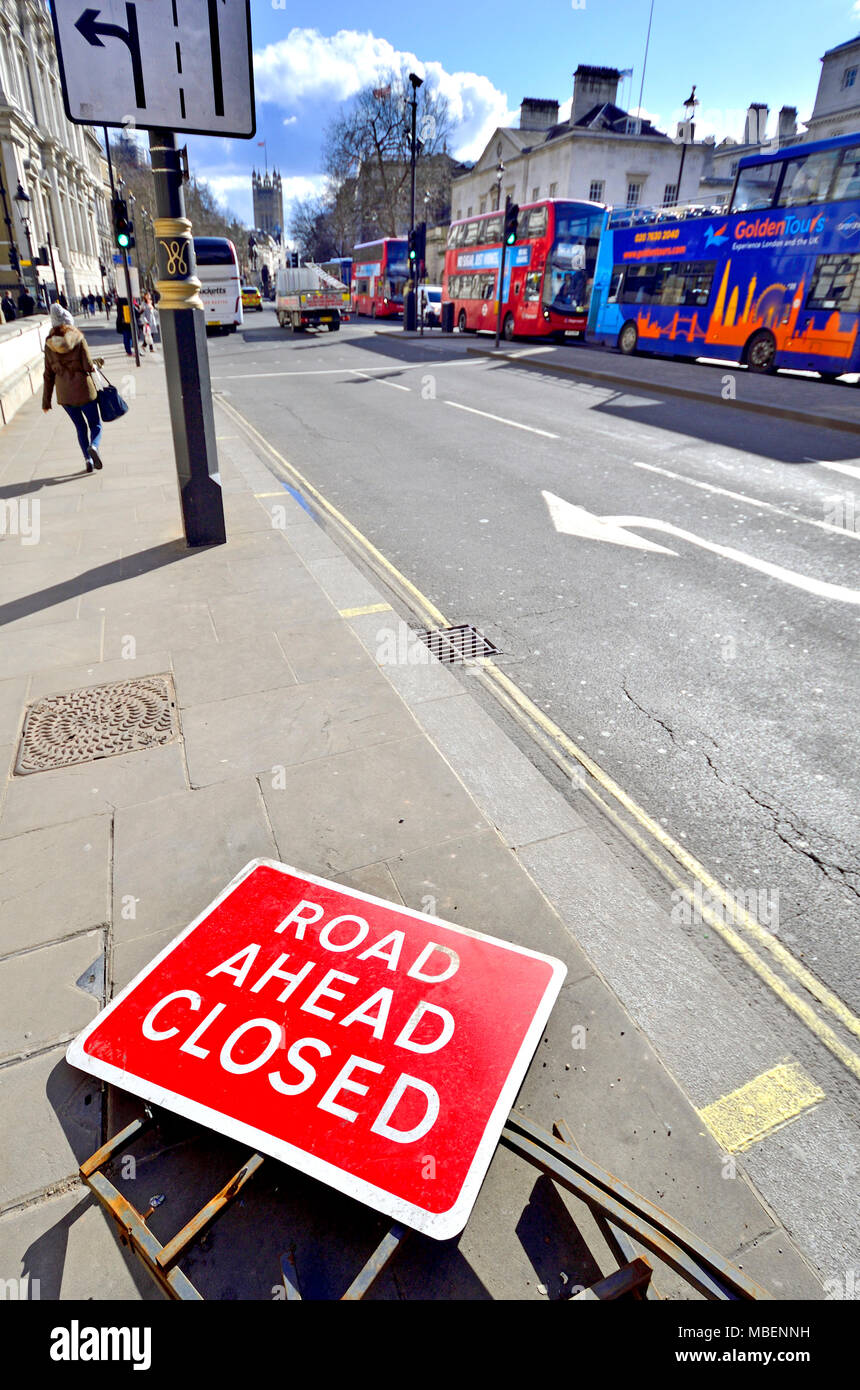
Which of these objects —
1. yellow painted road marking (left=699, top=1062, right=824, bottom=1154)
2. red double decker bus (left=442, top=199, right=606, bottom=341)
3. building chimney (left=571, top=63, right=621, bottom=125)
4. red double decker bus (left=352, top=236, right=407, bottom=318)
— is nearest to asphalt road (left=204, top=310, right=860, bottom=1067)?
yellow painted road marking (left=699, top=1062, right=824, bottom=1154)

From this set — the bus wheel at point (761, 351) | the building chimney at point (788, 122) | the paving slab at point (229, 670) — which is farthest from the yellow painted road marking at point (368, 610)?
the building chimney at point (788, 122)

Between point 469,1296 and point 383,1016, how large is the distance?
0.76 m

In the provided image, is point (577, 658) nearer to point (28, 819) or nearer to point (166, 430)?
point (28, 819)

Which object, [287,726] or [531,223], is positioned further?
[531,223]

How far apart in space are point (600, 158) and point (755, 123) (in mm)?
17450

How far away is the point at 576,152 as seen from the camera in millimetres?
52438

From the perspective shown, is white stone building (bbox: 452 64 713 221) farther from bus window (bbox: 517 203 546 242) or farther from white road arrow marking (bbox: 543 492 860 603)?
white road arrow marking (bbox: 543 492 860 603)

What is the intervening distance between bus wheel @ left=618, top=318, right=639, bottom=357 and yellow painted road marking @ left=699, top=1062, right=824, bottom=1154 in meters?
25.8

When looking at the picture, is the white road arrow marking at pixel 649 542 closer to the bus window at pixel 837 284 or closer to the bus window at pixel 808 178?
the bus window at pixel 837 284

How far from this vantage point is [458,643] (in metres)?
5.13

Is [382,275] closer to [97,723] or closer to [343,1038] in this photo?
[97,723]

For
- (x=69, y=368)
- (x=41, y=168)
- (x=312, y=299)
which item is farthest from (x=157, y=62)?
(x=41, y=168)

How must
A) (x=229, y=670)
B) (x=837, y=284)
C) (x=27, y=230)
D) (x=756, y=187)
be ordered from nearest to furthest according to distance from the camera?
(x=229, y=670) < (x=837, y=284) < (x=756, y=187) < (x=27, y=230)
